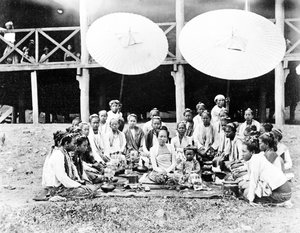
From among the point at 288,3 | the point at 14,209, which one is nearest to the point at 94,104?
the point at 288,3

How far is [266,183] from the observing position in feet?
19.3

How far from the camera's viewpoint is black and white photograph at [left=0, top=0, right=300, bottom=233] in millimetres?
5562

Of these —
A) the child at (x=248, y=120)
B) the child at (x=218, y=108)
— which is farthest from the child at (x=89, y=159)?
the child at (x=248, y=120)

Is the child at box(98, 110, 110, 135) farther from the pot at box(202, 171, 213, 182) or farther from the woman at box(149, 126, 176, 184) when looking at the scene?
the pot at box(202, 171, 213, 182)

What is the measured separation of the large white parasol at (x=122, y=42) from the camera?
8.23m

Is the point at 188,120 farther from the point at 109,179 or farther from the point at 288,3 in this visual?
the point at 288,3

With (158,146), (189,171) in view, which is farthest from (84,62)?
(189,171)

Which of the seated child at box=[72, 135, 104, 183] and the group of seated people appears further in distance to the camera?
the seated child at box=[72, 135, 104, 183]

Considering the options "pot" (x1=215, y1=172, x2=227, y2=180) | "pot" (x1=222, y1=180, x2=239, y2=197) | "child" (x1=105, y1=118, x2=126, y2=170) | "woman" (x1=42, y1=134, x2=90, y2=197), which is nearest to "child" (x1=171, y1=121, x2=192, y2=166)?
"pot" (x1=215, y1=172, x2=227, y2=180)

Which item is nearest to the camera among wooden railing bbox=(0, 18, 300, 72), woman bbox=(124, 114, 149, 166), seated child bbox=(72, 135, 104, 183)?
seated child bbox=(72, 135, 104, 183)

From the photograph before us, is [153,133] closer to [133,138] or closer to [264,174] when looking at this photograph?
[133,138]

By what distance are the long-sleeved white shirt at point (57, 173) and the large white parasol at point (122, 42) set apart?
8.56 ft

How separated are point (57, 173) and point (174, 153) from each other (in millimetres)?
2198

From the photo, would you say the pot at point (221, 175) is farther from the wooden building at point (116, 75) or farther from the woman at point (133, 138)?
the wooden building at point (116, 75)
